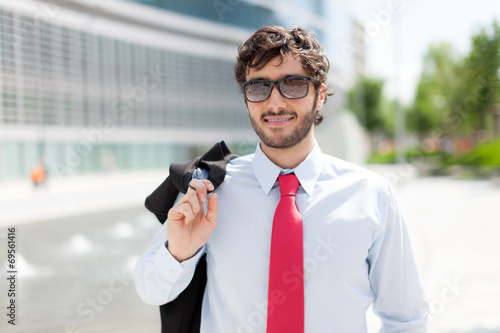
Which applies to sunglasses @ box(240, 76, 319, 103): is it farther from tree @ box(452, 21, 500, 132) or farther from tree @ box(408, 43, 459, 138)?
tree @ box(408, 43, 459, 138)

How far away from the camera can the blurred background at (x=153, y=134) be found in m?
5.75

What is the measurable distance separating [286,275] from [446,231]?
9208mm

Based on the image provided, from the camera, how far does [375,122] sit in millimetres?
54500

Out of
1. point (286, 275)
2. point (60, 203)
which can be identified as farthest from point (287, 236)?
point (60, 203)

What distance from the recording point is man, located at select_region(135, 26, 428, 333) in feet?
5.26

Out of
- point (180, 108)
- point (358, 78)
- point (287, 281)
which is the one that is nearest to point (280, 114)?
point (287, 281)

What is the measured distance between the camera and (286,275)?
1604 millimetres

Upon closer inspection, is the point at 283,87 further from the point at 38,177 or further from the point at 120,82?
the point at 120,82

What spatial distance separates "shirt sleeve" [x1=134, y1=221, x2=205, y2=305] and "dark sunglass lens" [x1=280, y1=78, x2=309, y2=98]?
A: 748 mm

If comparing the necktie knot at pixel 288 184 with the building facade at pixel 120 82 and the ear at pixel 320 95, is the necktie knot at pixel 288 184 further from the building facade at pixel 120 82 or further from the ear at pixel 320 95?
the building facade at pixel 120 82

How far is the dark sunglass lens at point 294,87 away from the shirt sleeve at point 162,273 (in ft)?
2.45

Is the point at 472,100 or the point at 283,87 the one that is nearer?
the point at 283,87

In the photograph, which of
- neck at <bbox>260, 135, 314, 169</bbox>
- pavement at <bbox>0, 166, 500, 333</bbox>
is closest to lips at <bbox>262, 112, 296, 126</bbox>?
neck at <bbox>260, 135, 314, 169</bbox>

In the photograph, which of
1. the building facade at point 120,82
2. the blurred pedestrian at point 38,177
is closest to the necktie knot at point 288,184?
the blurred pedestrian at point 38,177
